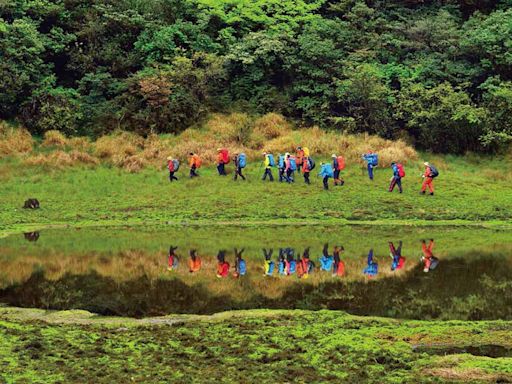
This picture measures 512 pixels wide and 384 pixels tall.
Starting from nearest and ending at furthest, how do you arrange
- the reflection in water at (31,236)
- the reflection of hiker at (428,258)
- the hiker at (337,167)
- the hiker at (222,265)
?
the hiker at (222,265) → the reflection of hiker at (428,258) → the reflection in water at (31,236) → the hiker at (337,167)

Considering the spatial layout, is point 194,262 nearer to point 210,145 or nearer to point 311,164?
point 311,164

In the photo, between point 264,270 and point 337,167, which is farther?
point 337,167

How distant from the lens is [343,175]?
118ft

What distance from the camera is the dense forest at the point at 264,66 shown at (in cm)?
4272

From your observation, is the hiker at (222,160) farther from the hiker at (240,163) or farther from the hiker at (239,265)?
the hiker at (239,265)

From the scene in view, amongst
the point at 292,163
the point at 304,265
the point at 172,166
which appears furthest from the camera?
the point at 172,166

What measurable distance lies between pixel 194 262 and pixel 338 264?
417 cm

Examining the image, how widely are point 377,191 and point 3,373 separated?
959 inches

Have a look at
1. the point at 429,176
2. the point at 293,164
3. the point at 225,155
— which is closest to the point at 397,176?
the point at 429,176

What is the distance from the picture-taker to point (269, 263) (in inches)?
842

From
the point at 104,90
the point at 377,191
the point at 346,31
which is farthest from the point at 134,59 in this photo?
the point at 377,191

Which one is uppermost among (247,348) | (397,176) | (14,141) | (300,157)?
(14,141)

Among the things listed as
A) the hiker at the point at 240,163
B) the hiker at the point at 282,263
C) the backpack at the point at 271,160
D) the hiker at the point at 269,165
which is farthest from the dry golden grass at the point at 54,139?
the hiker at the point at 282,263

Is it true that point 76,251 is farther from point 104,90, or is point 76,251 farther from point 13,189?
point 104,90
